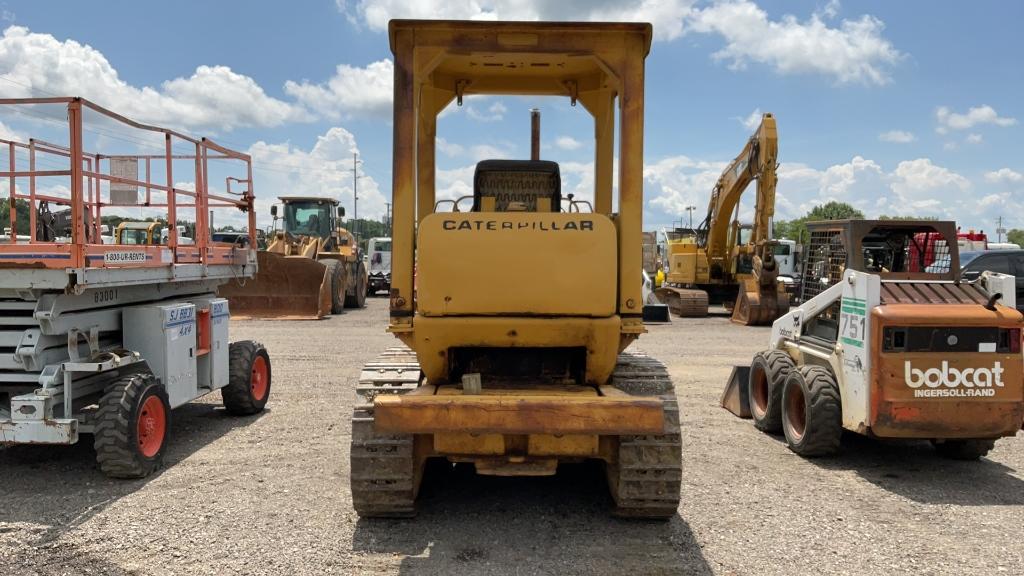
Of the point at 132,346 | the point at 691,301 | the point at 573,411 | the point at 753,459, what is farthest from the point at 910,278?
the point at 691,301

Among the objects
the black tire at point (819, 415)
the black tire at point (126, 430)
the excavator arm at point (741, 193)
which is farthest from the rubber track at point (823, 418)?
the excavator arm at point (741, 193)

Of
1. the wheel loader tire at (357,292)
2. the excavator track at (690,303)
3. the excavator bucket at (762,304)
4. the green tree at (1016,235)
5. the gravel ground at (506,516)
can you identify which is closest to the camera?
the gravel ground at (506,516)

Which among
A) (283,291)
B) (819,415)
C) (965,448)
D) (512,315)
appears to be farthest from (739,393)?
(283,291)

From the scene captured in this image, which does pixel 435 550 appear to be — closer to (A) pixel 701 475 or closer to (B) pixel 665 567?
(B) pixel 665 567

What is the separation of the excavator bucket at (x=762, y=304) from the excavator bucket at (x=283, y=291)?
9.71 m

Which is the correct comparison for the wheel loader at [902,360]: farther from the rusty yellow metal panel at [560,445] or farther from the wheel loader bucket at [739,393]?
the rusty yellow metal panel at [560,445]

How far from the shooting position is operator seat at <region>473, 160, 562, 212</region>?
5.58 m

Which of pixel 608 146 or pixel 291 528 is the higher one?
pixel 608 146

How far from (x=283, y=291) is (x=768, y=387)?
12.6 m

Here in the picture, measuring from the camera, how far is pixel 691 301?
1927cm

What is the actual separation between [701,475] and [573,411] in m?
2.26

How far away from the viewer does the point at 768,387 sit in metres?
7.11

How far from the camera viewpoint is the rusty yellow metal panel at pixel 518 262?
4.37 meters

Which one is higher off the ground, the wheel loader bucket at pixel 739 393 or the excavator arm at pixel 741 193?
the excavator arm at pixel 741 193
